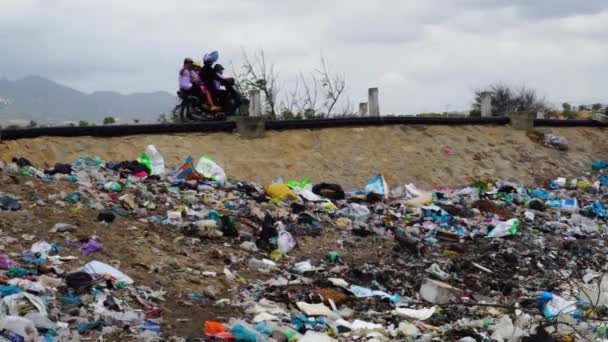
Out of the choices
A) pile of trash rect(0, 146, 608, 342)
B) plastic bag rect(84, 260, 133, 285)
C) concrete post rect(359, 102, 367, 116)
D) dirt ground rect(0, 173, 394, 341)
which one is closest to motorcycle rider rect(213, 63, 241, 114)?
pile of trash rect(0, 146, 608, 342)

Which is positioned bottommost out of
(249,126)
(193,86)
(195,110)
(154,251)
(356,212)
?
(356,212)

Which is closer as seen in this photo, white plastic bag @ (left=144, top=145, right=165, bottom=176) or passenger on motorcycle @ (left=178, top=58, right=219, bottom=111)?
white plastic bag @ (left=144, top=145, right=165, bottom=176)

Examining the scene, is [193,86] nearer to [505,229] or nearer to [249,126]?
[249,126]

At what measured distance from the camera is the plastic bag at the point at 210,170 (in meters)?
9.09

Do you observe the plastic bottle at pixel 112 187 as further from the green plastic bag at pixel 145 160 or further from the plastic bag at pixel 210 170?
the plastic bag at pixel 210 170

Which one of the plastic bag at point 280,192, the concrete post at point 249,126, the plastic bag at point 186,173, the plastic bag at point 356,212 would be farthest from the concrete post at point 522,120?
the plastic bag at point 186,173

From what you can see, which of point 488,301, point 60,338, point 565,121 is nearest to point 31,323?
point 60,338

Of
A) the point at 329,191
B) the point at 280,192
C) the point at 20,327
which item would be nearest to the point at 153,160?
the point at 280,192

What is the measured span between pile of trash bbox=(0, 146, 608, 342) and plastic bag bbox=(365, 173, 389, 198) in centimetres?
3

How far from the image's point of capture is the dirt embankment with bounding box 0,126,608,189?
9539mm

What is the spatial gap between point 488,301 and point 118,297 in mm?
2969

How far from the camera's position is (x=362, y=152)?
37.6 feet

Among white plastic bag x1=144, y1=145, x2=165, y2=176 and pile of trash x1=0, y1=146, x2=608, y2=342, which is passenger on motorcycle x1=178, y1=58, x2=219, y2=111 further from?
white plastic bag x1=144, y1=145, x2=165, y2=176

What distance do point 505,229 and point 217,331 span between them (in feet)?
14.7
